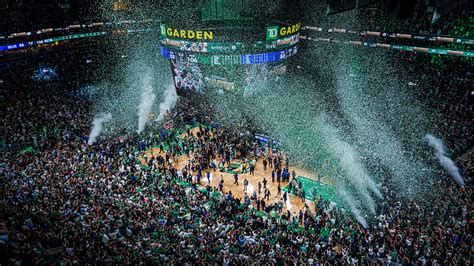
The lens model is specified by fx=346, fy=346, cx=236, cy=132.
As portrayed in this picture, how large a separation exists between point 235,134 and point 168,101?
37.7 feet

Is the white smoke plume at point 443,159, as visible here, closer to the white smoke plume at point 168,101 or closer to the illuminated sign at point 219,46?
the illuminated sign at point 219,46

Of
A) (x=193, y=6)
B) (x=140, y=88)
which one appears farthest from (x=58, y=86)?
(x=193, y=6)

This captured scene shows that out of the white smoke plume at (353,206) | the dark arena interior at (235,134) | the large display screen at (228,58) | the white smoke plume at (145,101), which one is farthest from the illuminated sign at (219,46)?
the white smoke plume at (353,206)

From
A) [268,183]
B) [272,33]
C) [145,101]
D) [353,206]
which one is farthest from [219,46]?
[353,206]

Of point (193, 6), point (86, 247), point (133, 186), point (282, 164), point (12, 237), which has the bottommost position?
point (282, 164)

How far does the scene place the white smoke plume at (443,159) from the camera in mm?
17647

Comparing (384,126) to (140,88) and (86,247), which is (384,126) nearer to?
(86,247)

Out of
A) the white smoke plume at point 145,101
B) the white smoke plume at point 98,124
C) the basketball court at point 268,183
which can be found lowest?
the basketball court at point 268,183

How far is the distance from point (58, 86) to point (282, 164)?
23449 mm

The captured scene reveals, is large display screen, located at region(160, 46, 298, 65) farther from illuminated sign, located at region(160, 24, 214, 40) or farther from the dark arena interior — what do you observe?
illuminated sign, located at region(160, 24, 214, 40)

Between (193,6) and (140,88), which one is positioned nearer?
(140,88)

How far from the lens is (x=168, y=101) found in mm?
32875

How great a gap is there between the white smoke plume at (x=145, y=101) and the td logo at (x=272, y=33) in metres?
11.4

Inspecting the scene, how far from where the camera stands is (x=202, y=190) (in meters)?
18.8
